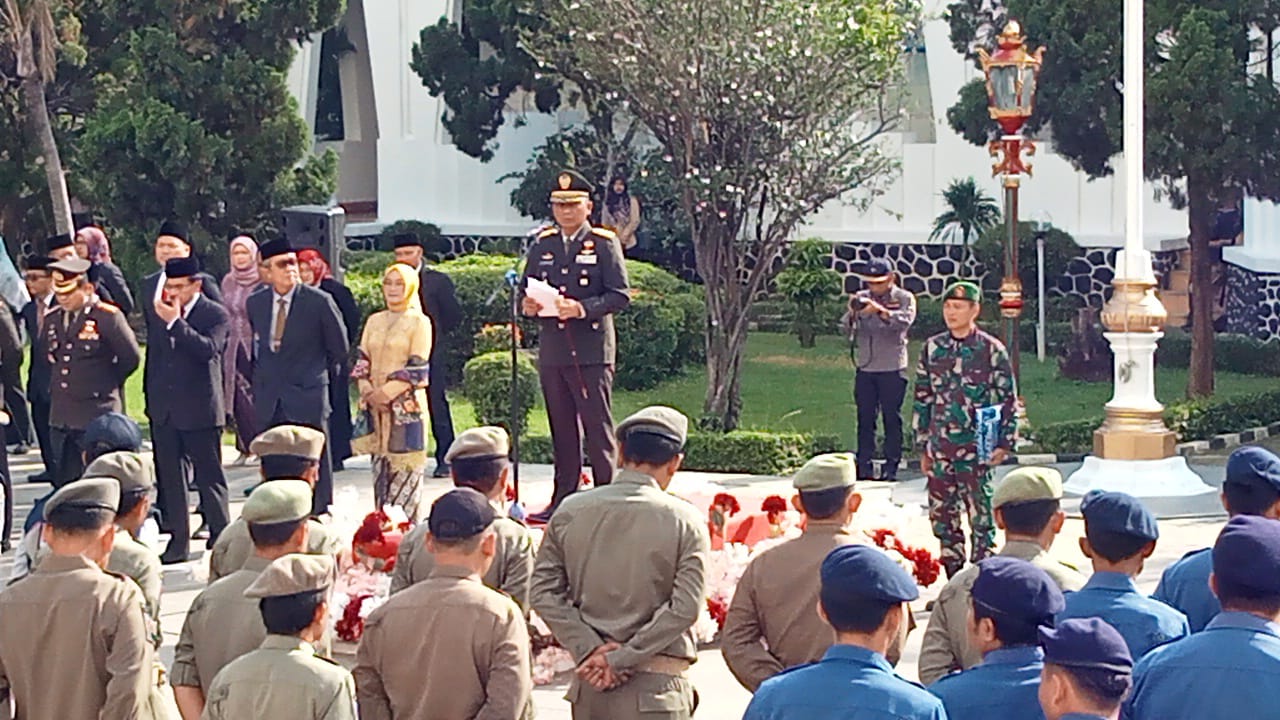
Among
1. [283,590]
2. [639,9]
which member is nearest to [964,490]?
[283,590]

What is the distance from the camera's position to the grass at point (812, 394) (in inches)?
666

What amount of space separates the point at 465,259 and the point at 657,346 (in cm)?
275

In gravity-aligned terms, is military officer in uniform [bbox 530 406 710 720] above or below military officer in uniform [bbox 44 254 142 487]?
below

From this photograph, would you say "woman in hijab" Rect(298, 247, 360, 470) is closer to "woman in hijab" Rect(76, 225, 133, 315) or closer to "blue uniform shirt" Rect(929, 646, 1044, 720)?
"woman in hijab" Rect(76, 225, 133, 315)

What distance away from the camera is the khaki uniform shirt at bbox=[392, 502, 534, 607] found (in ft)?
20.0

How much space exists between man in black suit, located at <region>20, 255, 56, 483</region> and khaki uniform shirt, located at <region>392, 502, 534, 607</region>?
6.68 m

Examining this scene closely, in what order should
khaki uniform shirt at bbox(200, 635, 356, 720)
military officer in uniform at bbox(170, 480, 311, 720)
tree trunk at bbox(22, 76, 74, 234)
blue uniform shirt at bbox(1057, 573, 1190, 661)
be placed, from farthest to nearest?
tree trunk at bbox(22, 76, 74, 234), military officer in uniform at bbox(170, 480, 311, 720), blue uniform shirt at bbox(1057, 573, 1190, 661), khaki uniform shirt at bbox(200, 635, 356, 720)

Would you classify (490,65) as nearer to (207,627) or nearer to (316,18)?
(316,18)

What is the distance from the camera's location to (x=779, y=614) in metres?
5.59

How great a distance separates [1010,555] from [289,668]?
2.17m

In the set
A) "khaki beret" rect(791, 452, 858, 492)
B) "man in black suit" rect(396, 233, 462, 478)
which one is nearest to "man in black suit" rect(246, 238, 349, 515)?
"man in black suit" rect(396, 233, 462, 478)

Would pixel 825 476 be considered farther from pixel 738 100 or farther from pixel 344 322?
pixel 738 100

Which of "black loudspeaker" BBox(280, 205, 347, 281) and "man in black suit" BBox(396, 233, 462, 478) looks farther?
"black loudspeaker" BBox(280, 205, 347, 281)

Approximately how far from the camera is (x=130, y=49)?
19.2 meters
